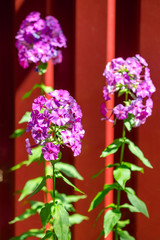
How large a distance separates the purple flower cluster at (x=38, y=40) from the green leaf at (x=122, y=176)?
89cm

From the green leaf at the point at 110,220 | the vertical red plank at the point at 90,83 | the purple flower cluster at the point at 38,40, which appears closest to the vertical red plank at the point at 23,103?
the vertical red plank at the point at 90,83

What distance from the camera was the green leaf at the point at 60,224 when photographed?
6.18ft

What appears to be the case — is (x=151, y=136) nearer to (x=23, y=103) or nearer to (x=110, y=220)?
(x=110, y=220)

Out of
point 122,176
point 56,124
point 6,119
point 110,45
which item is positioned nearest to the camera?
point 56,124

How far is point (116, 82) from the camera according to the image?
2.23m

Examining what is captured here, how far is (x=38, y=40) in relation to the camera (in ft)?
8.40

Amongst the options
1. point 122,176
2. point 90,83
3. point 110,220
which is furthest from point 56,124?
point 90,83

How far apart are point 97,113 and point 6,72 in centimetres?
85

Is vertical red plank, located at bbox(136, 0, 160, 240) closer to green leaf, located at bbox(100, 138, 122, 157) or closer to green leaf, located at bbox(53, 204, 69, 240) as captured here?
green leaf, located at bbox(100, 138, 122, 157)

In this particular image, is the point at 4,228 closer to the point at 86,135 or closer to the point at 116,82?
the point at 86,135

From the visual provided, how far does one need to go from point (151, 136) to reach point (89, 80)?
65 cm

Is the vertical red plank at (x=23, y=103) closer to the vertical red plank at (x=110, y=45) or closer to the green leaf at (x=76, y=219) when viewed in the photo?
the green leaf at (x=76, y=219)

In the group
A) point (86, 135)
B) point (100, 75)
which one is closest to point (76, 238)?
point (86, 135)

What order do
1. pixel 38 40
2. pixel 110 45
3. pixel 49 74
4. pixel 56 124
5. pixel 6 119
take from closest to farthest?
pixel 56 124 < pixel 38 40 < pixel 110 45 < pixel 49 74 < pixel 6 119
